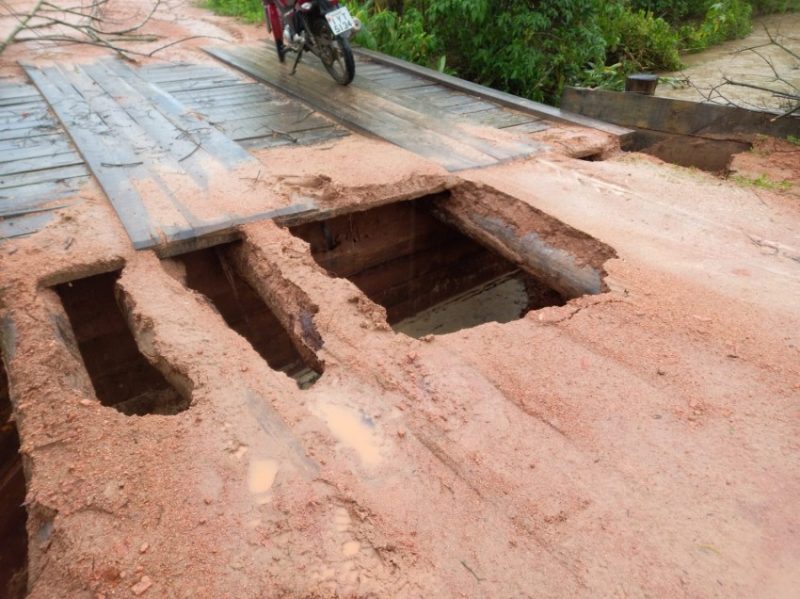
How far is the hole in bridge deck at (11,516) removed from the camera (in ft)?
10.9

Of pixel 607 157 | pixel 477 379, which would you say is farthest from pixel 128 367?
pixel 607 157

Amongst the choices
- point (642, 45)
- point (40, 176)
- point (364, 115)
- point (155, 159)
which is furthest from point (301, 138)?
point (642, 45)

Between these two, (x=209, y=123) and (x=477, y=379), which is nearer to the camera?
(x=477, y=379)

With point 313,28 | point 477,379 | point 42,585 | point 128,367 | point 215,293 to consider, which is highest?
point 313,28

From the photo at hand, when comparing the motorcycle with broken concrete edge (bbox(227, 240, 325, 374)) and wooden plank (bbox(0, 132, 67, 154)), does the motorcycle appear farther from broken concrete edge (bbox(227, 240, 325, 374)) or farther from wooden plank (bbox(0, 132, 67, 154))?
broken concrete edge (bbox(227, 240, 325, 374))

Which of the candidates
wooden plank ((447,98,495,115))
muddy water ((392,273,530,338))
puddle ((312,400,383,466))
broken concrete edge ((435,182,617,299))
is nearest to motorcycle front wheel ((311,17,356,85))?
wooden plank ((447,98,495,115))

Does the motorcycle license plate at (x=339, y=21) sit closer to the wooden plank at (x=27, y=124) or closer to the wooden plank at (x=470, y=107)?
the wooden plank at (x=470, y=107)

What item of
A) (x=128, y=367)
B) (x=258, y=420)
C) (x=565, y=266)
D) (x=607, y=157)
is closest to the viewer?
(x=258, y=420)

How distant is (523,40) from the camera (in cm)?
605

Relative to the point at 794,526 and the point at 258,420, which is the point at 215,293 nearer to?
the point at 258,420

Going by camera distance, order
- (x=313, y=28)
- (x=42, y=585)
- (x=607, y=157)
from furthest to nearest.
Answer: (x=313, y=28), (x=607, y=157), (x=42, y=585)

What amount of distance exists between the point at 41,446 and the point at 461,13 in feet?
19.8

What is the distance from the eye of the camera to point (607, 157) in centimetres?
419

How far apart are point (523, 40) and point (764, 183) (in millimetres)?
3430
